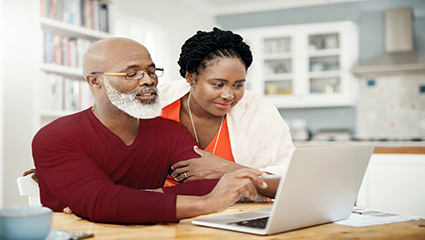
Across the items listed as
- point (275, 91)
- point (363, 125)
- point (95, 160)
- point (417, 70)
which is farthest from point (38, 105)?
point (417, 70)

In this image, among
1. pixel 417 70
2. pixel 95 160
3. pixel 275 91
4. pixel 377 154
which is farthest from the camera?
pixel 275 91

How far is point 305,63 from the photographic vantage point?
562cm

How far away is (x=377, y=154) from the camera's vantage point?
326 centimetres

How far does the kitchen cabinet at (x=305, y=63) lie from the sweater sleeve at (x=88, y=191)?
4.72 meters

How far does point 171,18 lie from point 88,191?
14.8 ft

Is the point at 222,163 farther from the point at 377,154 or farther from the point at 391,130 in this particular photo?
the point at 391,130

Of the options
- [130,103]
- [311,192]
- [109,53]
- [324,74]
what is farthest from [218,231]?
[324,74]

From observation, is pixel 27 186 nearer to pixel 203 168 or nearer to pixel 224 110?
pixel 203 168

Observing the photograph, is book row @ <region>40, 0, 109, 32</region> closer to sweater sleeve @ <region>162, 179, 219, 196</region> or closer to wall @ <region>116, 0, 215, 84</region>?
wall @ <region>116, 0, 215, 84</region>

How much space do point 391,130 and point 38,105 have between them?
444 centimetres

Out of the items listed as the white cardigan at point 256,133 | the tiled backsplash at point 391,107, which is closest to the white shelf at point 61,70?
the white cardigan at point 256,133

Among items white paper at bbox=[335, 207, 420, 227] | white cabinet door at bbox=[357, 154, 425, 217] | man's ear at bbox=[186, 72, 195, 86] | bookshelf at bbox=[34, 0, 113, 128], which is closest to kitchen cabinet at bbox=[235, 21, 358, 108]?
white cabinet door at bbox=[357, 154, 425, 217]

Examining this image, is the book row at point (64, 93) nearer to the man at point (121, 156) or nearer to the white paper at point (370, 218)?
the man at point (121, 156)

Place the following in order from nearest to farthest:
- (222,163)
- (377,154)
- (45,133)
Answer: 1. (45,133)
2. (222,163)
3. (377,154)
